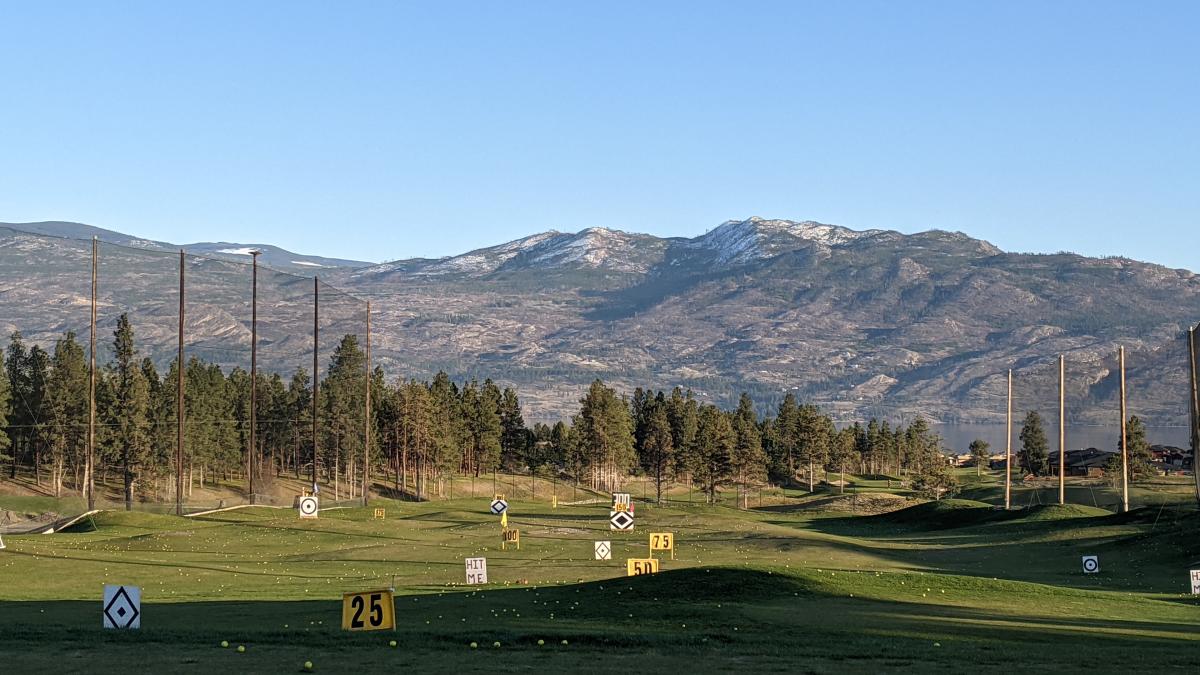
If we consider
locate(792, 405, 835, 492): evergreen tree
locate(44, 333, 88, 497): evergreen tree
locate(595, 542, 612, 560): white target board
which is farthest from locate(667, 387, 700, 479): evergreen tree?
locate(595, 542, 612, 560): white target board

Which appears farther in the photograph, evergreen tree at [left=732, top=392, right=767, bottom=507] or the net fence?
evergreen tree at [left=732, top=392, right=767, bottom=507]

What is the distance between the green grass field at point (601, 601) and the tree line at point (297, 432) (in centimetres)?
4199

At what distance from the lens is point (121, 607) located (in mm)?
30641

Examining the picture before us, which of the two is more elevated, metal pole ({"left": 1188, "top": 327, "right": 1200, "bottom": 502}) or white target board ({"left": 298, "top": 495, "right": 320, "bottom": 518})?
metal pole ({"left": 1188, "top": 327, "right": 1200, "bottom": 502})

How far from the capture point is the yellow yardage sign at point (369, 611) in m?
29.5

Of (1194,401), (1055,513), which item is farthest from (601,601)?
(1055,513)

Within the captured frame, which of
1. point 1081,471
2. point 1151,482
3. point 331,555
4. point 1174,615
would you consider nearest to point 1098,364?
point 1151,482

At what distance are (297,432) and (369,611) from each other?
103251 mm

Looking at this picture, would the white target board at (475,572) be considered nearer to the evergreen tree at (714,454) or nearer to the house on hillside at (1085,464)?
the evergreen tree at (714,454)

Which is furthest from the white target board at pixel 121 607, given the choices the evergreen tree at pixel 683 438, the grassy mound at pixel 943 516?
the evergreen tree at pixel 683 438

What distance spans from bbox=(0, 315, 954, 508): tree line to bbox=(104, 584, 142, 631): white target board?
261ft

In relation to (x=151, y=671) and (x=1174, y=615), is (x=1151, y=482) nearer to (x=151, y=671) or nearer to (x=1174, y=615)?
(x=1174, y=615)

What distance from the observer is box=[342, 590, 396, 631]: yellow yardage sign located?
29.5 m

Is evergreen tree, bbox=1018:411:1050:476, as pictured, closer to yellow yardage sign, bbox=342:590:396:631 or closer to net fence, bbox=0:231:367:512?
net fence, bbox=0:231:367:512
